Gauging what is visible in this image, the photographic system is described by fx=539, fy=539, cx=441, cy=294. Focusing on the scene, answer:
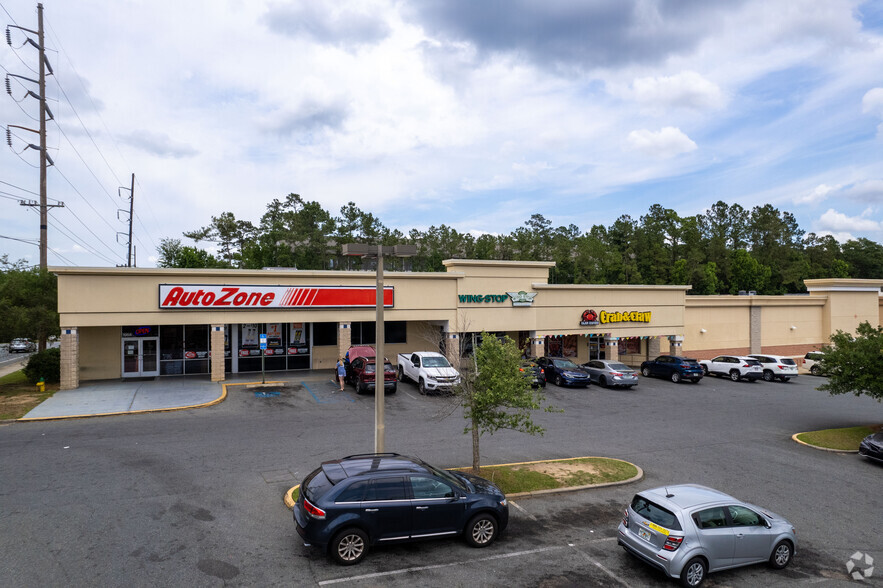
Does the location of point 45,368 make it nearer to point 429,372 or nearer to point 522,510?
point 429,372

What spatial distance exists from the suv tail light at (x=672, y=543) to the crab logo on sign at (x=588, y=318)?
27.2m

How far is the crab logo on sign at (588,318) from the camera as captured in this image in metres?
35.7

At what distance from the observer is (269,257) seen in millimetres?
56500

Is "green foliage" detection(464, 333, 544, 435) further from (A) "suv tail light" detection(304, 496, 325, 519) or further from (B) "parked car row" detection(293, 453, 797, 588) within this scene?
(A) "suv tail light" detection(304, 496, 325, 519)

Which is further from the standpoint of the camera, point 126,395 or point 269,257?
point 269,257

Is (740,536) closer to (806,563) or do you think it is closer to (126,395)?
(806,563)

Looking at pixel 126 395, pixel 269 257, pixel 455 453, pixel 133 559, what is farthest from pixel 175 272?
pixel 269 257

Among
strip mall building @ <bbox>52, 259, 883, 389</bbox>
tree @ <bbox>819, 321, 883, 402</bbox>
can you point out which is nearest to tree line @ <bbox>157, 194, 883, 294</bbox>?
strip mall building @ <bbox>52, 259, 883, 389</bbox>

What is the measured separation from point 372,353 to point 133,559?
1866 cm

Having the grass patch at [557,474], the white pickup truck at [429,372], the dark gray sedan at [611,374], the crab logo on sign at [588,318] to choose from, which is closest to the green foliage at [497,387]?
the grass patch at [557,474]

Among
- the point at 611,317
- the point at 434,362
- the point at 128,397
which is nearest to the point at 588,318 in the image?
the point at 611,317

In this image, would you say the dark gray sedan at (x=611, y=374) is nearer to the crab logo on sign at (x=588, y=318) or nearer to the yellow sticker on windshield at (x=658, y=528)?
the crab logo on sign at (x=588, y=318)

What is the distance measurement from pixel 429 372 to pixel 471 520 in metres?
15.3

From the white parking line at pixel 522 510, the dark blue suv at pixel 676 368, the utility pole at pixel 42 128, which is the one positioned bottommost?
the white parking line at pixel 522 510
